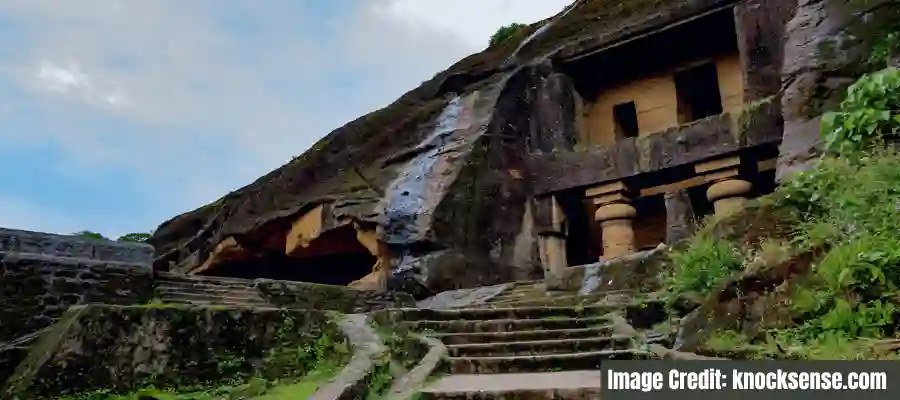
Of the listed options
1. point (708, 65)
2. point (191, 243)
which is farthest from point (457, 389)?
point (191, 243)

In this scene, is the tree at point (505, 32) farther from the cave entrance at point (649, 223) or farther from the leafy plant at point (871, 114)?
the leafy plant at point (871, 114)

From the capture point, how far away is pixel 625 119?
16.1 m

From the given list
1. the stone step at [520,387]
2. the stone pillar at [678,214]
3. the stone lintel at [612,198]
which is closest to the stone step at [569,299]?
the stone step at [520,387]

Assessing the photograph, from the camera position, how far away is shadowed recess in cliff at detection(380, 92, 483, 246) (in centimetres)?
1209

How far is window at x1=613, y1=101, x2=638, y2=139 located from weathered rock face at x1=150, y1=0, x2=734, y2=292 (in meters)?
1.20

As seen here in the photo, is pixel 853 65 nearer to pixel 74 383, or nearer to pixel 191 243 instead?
pixel 74 383

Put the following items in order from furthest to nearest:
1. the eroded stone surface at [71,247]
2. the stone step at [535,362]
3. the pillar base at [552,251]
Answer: the pillar base at [552,251] → the eroded stone surface at [71,247] → the stone step at [535,362]

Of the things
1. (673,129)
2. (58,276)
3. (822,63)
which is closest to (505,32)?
(673,129)

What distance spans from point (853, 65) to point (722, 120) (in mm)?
3483

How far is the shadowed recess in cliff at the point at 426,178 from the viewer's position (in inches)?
476

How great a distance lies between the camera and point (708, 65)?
14812mm

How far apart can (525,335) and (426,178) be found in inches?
274

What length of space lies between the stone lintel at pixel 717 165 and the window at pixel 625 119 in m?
3.11

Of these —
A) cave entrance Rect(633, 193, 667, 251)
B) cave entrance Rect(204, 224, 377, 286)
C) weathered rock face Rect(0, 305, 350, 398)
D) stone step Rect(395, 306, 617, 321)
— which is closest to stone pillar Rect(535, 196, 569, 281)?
cave entrance Rect(633, 193, 667, 251)
